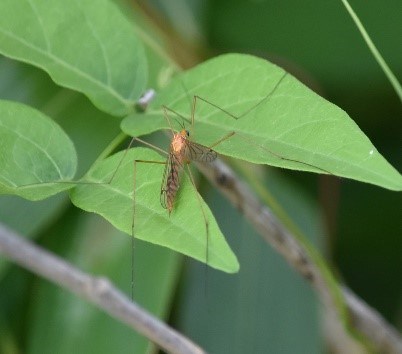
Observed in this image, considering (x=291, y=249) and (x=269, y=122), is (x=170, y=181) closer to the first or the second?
(x=269, y=122)

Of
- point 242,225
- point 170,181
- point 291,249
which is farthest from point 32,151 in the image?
point 242,225

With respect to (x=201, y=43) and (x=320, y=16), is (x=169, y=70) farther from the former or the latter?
(x=320, y=16)

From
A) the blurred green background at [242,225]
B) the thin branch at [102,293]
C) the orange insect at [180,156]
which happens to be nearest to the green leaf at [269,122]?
the orange insect at [180,156]

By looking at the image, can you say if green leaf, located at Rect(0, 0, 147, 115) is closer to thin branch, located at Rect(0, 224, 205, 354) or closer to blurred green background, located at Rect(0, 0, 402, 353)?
thin branch, located at Rect(0, 224, 205, 354)

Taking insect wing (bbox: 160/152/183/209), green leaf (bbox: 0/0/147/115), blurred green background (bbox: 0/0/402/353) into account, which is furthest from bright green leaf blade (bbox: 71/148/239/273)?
blurred green background (bbox: 0/0/402/353)

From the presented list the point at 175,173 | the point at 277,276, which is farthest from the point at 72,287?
the point at 277,276
